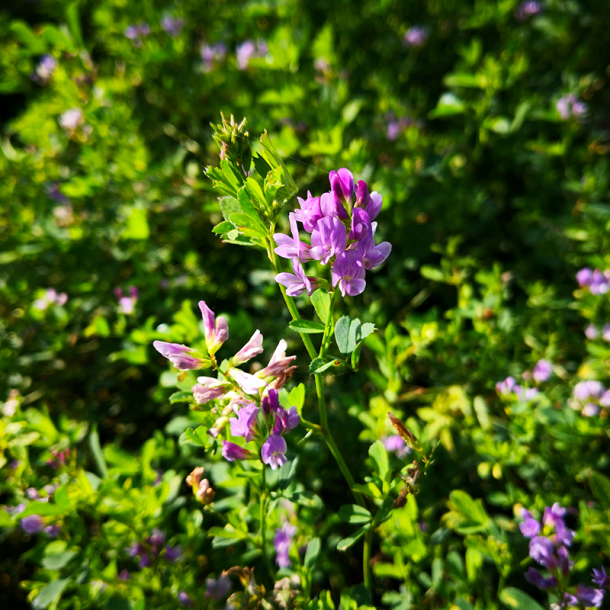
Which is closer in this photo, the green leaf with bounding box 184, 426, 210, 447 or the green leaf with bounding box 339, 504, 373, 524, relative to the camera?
the green leaf with bounding box 184, 426, 210, 447

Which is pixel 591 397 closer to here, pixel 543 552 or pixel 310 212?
pixel 543 552

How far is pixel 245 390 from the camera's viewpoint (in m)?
0.96

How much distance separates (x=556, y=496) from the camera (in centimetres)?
171

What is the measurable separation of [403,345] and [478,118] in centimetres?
129

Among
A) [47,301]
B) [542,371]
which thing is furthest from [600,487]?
[47,301]

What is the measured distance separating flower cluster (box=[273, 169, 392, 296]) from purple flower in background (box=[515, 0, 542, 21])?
2.64 m

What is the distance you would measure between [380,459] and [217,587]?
2.47ft

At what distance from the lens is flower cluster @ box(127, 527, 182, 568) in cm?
152

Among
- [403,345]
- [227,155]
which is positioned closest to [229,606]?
[403,345]

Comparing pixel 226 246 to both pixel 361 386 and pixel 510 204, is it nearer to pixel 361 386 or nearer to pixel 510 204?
pixel 361 386

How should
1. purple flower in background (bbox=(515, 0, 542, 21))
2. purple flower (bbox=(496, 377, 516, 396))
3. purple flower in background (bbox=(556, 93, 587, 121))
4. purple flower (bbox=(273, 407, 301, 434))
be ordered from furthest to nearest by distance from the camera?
purple flower in background (bbox=(515, 0, 542, 21))
purple flower in background (bbox=(556, 93, 587, 121))
purple flower (bbox=(496, 377, 516, 396))
purple flower (bbox=(273, 407, 301, 434))

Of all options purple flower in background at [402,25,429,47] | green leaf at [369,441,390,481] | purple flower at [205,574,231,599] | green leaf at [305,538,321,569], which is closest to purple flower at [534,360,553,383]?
green leaf at [369,441,390,481]

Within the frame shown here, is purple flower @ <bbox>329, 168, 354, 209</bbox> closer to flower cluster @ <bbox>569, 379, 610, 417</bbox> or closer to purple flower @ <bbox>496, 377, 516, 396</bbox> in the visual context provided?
purple flower @ <bbox>496, 377, 516, 396</bbox>

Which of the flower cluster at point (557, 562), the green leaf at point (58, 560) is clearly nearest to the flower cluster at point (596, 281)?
the flower cluster at point (557, 562)
